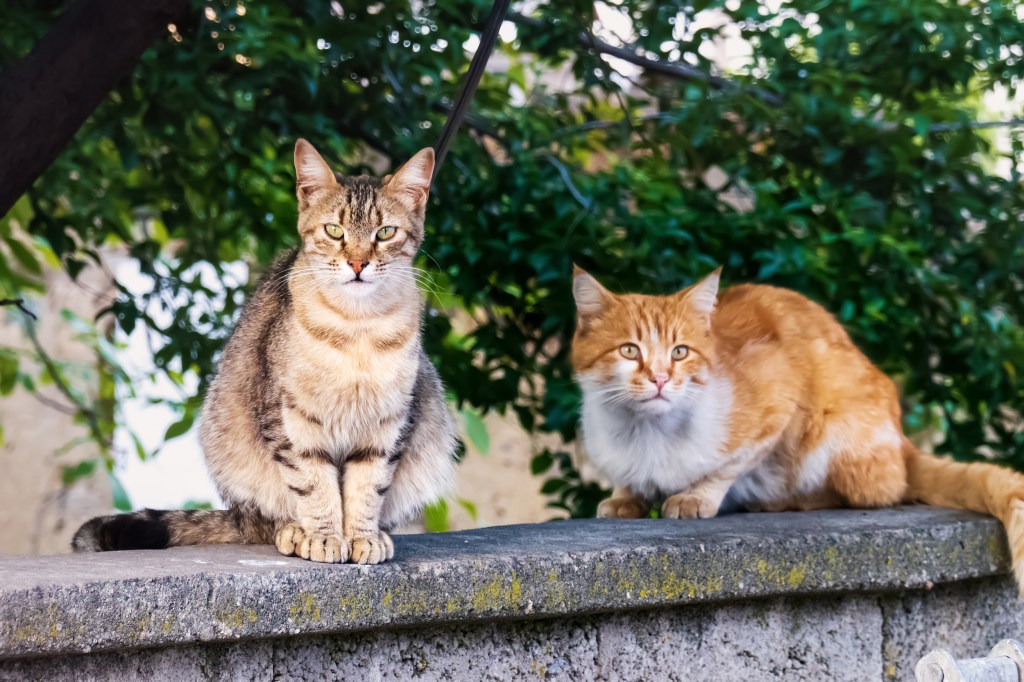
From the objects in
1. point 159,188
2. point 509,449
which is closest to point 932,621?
point 159,188

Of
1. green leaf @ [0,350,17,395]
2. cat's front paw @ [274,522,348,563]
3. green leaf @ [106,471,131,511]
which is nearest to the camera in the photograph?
cat's front paw @ [274,522,348,563]

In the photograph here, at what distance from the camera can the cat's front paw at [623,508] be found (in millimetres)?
3217

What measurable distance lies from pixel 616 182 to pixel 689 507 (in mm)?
1221

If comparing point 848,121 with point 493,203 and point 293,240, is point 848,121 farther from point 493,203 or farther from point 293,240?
point 293,240

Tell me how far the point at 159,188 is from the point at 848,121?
2.31m

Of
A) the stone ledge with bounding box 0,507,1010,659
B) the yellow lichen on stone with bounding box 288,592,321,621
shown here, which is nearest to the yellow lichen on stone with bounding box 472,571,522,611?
the stone ledge with bounding box 0,507,1010,659

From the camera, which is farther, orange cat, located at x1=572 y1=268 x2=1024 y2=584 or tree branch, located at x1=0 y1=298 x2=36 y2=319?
orange cat, located at x1=572 y1=268 x2=1024 y2=584

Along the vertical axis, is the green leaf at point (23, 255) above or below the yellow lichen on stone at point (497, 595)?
above

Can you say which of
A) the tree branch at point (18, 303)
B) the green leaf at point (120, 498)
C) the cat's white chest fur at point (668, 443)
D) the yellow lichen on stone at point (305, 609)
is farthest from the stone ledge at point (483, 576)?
the green leaf at point (120, 498)

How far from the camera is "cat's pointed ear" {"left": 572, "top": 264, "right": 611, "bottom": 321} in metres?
3.16

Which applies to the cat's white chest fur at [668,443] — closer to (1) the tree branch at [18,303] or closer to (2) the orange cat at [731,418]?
(2) the orange cat at [731,418]

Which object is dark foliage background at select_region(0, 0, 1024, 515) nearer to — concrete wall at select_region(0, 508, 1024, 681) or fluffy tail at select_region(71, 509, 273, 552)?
concrete wall at select_region(0, 508, 1024, 681)

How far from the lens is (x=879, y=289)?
3.78 metres

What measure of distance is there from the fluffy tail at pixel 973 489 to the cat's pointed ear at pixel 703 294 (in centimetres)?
81
